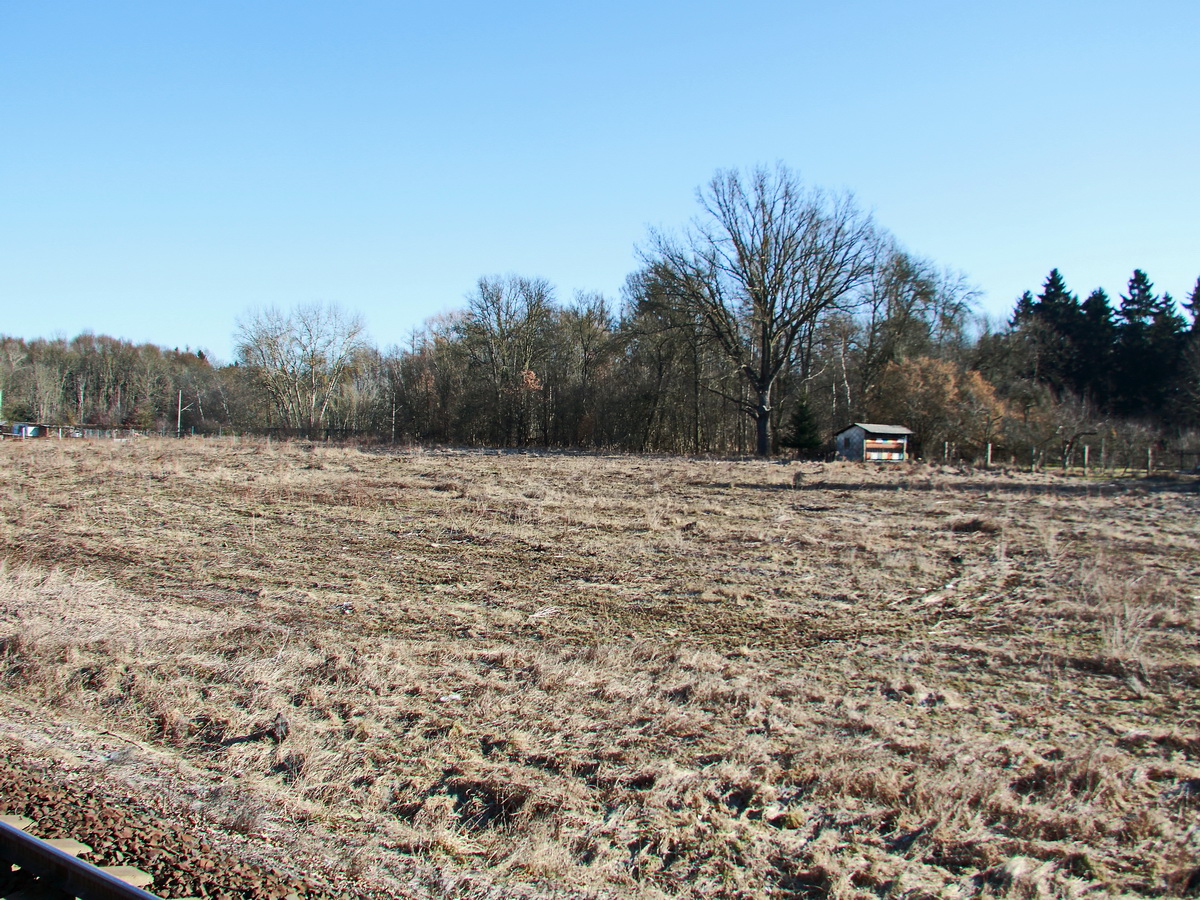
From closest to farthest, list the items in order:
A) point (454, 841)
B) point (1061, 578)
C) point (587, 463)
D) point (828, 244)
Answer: point (454, 841)
point (1061, 578)
point (587, 463)
point (828, 244)

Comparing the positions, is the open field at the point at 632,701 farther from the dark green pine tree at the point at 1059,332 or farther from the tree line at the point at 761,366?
the dark green pine tree at the point at 1059,332

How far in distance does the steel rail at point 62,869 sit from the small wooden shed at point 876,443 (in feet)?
102

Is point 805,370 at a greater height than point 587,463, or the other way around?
point 805,370

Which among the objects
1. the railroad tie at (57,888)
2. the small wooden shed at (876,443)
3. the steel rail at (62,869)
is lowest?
the railroad tie at (57,888)

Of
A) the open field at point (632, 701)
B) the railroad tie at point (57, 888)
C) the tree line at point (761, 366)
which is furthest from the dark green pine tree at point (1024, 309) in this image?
the railroad tie at point (57, 888)

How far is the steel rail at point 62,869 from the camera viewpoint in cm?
329

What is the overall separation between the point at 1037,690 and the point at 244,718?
6.03 m

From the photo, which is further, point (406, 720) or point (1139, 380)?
point (1139, 380)

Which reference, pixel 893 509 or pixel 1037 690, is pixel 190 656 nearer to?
pixel 1037 690

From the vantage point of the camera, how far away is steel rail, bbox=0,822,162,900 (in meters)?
3.29

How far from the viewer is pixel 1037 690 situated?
6.03 meters

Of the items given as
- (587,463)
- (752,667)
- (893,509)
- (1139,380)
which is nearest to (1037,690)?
(752,667)

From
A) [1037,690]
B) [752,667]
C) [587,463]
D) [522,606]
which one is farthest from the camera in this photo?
[587,463]

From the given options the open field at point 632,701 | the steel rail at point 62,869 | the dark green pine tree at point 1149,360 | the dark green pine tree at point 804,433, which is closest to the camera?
the steel rail at point 62,869
